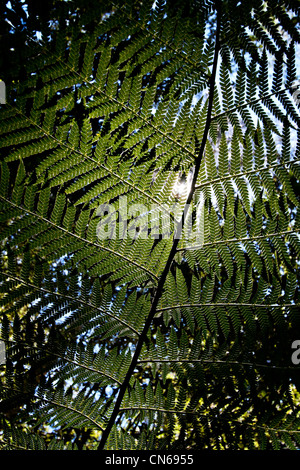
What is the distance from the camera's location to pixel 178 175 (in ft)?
3.32

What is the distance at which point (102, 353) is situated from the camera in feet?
3.47

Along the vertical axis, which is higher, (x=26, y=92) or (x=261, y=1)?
(x=261, y=1)

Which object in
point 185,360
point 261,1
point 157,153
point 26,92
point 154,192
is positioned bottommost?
point 185,360

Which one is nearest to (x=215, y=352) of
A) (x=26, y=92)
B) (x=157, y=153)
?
(x=157, y=153)

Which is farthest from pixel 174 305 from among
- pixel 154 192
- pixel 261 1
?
pixel 261 1

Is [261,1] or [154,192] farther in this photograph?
[154,192]

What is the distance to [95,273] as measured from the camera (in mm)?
1029

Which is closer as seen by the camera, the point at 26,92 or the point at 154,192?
the point at 26,92

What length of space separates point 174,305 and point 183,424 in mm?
379

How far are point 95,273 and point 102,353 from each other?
0.86 ft

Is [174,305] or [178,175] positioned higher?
[178,175]
